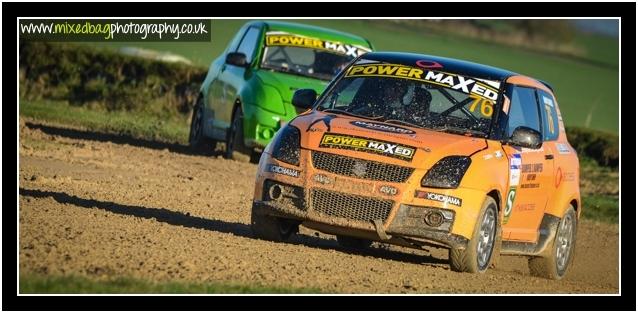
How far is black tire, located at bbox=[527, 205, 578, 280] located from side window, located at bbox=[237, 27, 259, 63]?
6816 mm

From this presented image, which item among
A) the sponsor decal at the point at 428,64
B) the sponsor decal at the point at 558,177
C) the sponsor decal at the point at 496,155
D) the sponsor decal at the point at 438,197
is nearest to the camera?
the sponsor decal at the point at 438,197

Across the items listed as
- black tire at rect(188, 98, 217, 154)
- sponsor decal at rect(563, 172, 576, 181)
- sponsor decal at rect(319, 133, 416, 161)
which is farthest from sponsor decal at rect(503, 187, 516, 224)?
black tire at rect(188, 98, 217, 154)

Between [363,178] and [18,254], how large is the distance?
2.68 m

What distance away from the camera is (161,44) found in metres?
39.1

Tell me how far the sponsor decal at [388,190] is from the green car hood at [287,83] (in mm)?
7445

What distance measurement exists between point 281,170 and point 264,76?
7516 millimetres

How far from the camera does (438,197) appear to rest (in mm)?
10977

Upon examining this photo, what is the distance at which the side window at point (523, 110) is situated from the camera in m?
12.3

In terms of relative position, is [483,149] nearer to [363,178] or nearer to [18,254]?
[363,178]

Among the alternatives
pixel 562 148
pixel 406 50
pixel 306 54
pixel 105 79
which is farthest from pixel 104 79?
pixel 562 148

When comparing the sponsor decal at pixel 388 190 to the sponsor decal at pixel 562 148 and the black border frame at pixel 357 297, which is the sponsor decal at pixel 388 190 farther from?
the sponsor decal at pixel 562 148

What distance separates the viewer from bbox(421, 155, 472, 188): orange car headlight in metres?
11.0

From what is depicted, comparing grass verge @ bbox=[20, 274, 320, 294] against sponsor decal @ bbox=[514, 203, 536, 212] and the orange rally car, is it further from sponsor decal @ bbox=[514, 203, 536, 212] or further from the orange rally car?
sponsor decal @ bbox=[514, 203, 536, 212]

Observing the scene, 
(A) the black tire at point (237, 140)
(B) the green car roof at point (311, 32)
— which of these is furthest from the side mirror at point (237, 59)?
(B) the green car roof at point (311, 32)
